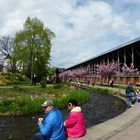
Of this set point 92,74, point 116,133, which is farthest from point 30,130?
point 92,74

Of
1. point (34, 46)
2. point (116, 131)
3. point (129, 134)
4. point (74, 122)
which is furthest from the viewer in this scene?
point (34, 46)

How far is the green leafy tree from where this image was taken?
72750 millimetres

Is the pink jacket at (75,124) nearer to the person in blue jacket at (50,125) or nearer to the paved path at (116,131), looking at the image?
the paved path at (116,131)

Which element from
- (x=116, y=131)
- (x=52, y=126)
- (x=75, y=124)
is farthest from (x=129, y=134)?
(x=52, y=126)

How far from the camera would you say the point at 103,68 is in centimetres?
7119

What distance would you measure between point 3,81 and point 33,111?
1399 inches

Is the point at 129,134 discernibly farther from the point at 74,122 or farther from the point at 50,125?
the point at 50,125

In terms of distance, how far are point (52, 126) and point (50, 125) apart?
0.24ft

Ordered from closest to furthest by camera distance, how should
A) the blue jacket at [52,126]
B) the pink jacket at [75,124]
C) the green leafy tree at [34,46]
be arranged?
1. the blue jacket at [52,126]
2. the pink jacket at [75,124]
3. the green leafy tree at [34,46]

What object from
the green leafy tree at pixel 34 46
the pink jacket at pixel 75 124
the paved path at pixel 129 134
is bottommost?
the paved path at pixel 129 134

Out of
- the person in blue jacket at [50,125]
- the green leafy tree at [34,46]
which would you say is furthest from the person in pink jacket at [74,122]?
the green leafy tree at [34,46]

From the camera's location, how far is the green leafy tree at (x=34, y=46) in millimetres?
72750

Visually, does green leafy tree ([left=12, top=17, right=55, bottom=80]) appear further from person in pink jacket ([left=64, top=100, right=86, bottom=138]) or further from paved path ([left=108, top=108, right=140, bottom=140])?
person in pink jacket ([left=64, top=100, right=86, bottom=138])

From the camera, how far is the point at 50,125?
331 inches
